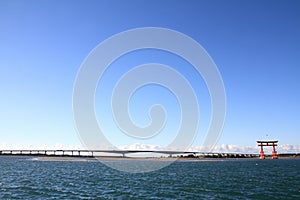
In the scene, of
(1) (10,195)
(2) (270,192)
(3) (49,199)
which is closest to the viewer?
(3) (49,199)

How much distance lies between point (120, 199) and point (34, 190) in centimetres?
1398

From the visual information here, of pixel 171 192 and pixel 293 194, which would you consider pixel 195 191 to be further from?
pixel 293 194

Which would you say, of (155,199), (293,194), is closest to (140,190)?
(155,199)

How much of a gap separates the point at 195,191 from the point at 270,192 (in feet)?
31.7

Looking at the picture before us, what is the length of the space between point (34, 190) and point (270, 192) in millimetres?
31302

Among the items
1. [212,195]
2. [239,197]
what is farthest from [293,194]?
[212,195]

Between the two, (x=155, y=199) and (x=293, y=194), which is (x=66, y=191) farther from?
(x=293, y=194)

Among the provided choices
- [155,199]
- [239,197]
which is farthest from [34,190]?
[239,197]

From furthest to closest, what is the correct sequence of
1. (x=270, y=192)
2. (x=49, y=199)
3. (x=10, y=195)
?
(x=270, y=192), (x=10, y=195), (x=49, y=199)

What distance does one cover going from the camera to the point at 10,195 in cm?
3509

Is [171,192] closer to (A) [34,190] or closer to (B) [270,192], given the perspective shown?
(B) [270,192]

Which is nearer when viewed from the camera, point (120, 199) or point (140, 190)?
point (120, 199)

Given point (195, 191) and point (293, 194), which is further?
point (195, 191)

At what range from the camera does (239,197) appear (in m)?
34.0
